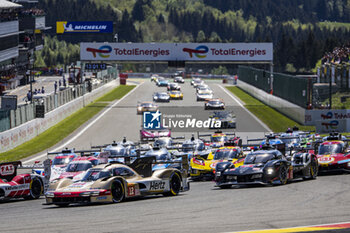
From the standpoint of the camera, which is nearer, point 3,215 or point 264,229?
point 264,229

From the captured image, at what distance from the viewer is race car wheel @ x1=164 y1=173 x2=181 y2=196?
22.4 meters

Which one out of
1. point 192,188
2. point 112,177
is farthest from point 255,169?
point 112,177

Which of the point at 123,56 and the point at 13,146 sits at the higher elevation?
the point at 123,56

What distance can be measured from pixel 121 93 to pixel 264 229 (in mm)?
92036

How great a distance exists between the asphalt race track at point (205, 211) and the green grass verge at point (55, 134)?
77.2ft

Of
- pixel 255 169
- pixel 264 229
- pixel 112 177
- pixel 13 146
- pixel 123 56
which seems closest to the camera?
pixel 264 229

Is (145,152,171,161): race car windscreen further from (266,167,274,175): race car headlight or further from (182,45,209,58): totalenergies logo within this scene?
(182,45,209,58): totalenergies logo

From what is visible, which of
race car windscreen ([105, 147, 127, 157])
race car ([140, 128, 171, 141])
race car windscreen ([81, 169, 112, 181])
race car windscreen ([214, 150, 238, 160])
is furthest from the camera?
race car ([140, 128, 171, 141])

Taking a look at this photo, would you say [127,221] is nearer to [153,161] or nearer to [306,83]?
[153,161]

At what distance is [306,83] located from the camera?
215 feet

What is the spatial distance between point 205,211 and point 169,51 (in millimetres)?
70335

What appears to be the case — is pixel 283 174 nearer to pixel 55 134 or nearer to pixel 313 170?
pixel 313 170

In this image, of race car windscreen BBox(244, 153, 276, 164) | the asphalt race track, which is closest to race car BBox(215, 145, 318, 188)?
race car windscreen BBox(244, 153, 276, 164)

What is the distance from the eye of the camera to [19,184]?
23469mm
